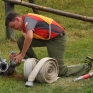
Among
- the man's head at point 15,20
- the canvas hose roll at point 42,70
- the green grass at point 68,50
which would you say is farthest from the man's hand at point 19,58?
the man's head at point 15,20

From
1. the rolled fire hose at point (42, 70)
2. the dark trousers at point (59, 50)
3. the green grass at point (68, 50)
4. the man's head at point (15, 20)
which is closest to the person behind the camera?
the green grass at point (68, 50)

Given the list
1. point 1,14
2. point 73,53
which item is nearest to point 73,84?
point 73,53

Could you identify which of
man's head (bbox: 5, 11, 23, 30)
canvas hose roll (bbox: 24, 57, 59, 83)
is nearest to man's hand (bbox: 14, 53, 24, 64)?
canvas hose roll (bbox: 24, 57, 59, 83)

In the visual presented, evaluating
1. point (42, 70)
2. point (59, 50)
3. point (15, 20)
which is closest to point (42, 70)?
point (42, 70)

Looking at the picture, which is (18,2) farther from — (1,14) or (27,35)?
(1,14)

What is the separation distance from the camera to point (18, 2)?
6.71m

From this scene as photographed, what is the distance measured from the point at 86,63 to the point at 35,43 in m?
0.79

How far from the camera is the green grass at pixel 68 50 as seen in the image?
14.4ft

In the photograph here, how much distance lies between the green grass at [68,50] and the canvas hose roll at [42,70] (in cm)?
9

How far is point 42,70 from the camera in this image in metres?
4.50

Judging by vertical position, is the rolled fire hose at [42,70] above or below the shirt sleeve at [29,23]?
below

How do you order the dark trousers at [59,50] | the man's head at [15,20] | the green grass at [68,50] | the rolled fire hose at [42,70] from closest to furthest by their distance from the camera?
the green grass at [68,50], the rolled fire hose at [42,70], the man's head at [15,20], the dark trousers at [59,50]

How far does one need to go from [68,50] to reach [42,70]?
233 cm

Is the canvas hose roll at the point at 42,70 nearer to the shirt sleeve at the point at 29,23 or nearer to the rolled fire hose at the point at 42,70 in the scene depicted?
the rolled fire hose at the point at 42,70
